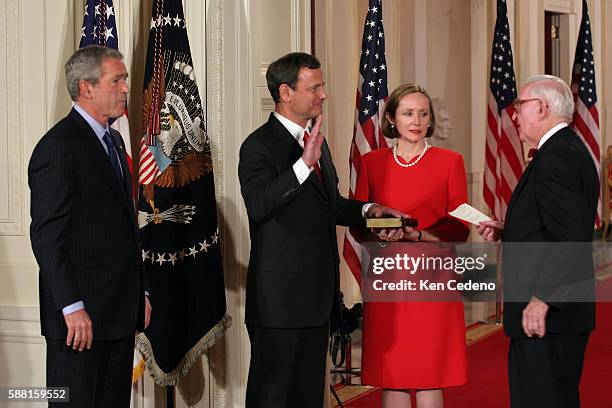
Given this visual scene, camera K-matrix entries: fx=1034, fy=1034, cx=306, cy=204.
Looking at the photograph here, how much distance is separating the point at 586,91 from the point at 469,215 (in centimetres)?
796

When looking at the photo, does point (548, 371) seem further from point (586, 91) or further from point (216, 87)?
point (586, 91)

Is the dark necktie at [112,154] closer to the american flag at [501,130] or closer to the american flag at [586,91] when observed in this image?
the american flag at [501,130]

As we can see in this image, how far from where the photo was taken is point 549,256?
402 cm

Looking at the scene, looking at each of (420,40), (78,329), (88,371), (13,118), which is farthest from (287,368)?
(420,40)

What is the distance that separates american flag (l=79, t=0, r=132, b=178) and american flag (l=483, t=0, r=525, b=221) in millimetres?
5811

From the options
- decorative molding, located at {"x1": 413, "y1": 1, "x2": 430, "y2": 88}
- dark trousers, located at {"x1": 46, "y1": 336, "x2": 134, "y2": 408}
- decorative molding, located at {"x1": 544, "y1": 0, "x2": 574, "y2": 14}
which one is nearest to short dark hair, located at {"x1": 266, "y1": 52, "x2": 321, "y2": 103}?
dark trousers, located at {"x1": 46, "y1": 336, "x2": 134, "y2": 408}

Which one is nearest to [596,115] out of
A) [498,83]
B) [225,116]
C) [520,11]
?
[520,11]

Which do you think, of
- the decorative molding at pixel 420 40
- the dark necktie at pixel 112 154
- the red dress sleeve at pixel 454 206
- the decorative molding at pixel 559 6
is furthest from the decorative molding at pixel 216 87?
the decorative molding at pixel 559 6

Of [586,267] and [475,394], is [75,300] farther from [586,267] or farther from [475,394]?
[475,394]

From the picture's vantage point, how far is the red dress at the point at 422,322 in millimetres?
4992

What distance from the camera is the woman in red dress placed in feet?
16.4

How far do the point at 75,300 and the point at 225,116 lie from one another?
2.10 meters

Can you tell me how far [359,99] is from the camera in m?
7.57

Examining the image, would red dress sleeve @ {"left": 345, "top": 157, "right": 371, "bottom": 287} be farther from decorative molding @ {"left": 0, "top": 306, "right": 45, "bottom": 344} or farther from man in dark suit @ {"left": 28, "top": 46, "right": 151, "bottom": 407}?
decorative molding @ {"left": 0, "top": 306, "right": 45, "bottom": 344}
